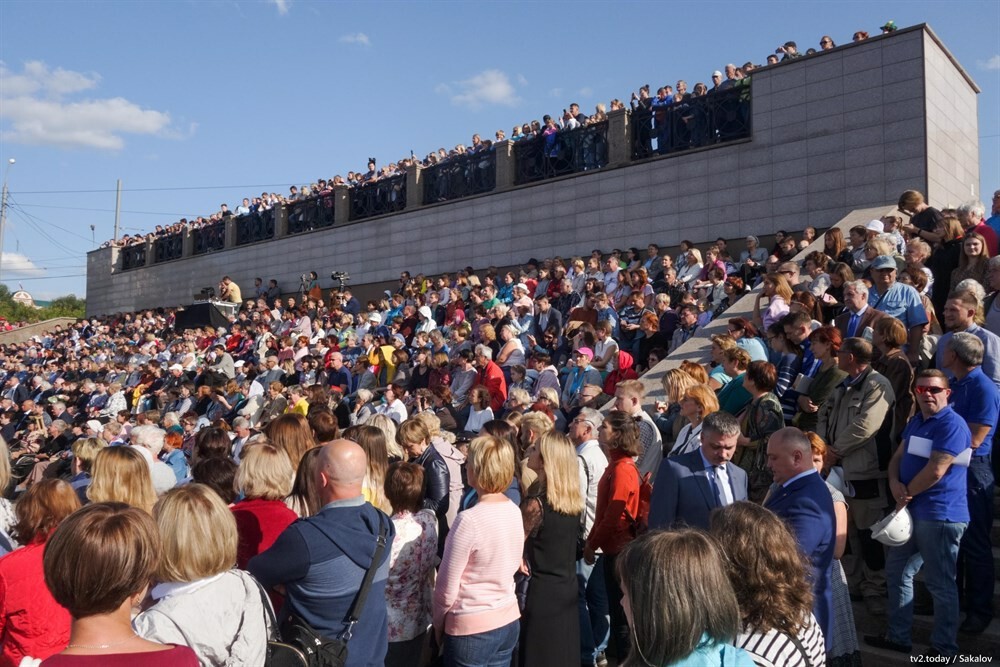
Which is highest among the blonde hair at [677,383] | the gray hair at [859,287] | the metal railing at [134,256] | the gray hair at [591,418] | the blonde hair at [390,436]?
the metal railing at [134,256]

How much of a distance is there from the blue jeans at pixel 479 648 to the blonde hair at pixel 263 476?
3.74ft

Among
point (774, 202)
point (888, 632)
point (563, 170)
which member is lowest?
point (888, 632)

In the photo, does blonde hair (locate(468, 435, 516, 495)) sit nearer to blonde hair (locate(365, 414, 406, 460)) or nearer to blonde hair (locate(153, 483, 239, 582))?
blonde hair (locate(153, 483, 239, 582))

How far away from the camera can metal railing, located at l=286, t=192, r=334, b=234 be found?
2541 cm

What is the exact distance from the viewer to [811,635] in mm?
2627

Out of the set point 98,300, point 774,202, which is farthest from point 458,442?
point 98,300

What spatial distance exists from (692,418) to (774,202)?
10202mm

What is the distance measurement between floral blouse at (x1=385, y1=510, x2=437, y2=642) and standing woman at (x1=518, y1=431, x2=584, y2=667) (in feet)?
1.81

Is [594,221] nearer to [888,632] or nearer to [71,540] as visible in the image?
[888,632]

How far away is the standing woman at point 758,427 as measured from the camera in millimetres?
5480

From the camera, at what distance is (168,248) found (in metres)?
33.0

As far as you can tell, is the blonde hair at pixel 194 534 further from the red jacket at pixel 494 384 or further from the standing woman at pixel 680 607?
the red jacket at pixel 494 384

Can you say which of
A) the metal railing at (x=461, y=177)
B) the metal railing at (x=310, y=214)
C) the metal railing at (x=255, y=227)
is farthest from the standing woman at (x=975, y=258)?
the metal railing at (x=255, y=227)

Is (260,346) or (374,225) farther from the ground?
(374,225)
